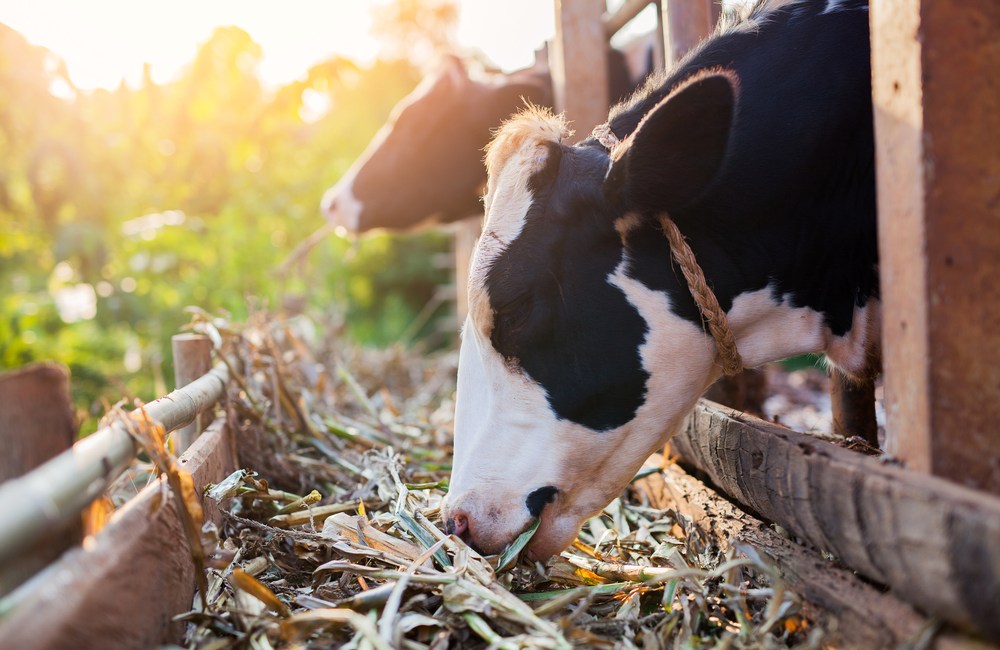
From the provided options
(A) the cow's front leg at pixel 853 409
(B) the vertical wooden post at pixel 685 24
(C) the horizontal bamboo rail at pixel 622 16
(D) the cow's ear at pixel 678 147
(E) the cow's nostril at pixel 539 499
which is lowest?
(E) the cow's nostril at pixel 539 499

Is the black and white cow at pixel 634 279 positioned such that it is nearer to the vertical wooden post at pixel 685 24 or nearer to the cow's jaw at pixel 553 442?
the cow's jaw at pixel 553 442

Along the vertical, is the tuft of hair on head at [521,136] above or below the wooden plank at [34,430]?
above

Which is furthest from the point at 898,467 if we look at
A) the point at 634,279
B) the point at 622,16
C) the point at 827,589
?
the point at 622,16

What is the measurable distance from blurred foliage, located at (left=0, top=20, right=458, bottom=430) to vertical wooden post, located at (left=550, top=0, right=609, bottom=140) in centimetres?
357

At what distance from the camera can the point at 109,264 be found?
8.57 metres

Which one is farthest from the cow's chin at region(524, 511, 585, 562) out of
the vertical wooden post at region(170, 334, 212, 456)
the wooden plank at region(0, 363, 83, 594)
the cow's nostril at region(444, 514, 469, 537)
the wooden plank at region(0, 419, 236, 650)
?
the vertical wooden post at region(170, 334, 212, 456)

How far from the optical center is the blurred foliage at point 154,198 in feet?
25.2

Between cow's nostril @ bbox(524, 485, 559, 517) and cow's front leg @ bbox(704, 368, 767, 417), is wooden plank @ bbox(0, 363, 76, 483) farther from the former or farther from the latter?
cow's front leg @ bbox(704, 368, 767, 417)

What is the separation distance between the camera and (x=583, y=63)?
3660 millimetres

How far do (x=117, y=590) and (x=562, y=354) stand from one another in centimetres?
108

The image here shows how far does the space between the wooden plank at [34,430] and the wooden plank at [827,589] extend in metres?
1.23

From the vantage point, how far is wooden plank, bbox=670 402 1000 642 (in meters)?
1.07

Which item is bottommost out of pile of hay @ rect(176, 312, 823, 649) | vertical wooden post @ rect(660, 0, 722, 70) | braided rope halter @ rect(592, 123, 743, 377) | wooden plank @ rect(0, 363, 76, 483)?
pile of hay @ rect(176, 312, 823, 649)

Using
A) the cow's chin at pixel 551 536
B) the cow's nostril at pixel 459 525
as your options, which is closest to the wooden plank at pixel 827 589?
the cow's chin at pixel 551 536
